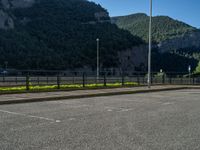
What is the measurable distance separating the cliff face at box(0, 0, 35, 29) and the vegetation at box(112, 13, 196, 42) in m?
38.5

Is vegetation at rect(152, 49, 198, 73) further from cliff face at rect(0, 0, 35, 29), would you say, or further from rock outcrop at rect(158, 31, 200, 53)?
cliff face at rect(0, 0, 35, 29)

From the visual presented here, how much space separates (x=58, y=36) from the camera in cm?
11406

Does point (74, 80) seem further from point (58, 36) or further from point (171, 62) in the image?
point (171, 62)

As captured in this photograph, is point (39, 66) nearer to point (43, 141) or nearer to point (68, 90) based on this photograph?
point (68, 90)

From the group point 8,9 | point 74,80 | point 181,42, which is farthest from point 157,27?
point 74,80

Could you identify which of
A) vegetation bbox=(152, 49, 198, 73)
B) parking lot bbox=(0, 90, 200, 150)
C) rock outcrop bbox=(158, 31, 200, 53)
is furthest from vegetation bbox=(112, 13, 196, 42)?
parking lot bbox=(0, 90, 200, 150)

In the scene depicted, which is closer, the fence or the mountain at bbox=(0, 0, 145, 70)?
the fence

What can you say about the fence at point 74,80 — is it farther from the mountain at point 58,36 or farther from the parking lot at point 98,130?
the mountain at point 58,36

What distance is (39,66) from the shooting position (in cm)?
8669

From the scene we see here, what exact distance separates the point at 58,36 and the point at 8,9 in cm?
2839

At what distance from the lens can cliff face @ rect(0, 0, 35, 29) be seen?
110m

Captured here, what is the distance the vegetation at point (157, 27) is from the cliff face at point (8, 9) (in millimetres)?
38482

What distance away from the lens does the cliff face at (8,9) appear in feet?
360

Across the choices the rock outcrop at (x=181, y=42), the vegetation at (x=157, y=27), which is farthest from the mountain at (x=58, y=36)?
the rock outcrop at (x=181, y=42)
